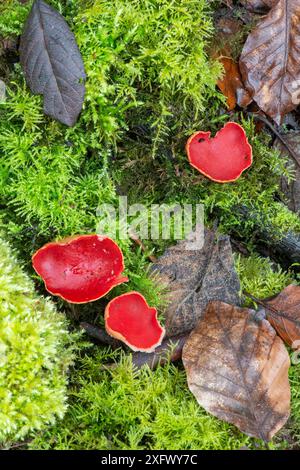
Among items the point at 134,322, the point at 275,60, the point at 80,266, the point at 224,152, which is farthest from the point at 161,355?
the point at 275,60

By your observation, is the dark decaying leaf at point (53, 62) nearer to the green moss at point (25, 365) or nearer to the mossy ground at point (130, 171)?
the mossy ground at point (130, 171)

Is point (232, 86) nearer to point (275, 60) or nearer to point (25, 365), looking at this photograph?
point (275, 60)

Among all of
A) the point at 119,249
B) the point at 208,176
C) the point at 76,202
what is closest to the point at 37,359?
the point at 119,249

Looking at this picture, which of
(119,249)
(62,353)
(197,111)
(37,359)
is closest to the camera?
(37,359)

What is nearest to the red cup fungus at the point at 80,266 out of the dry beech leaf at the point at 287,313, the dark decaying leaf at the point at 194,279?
the dark decaying leaf at the point at 194,279

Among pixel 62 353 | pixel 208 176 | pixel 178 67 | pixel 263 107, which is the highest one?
pixel 178 67

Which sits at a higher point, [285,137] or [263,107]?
[263,107]

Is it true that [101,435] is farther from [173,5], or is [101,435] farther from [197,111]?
[173,5]
